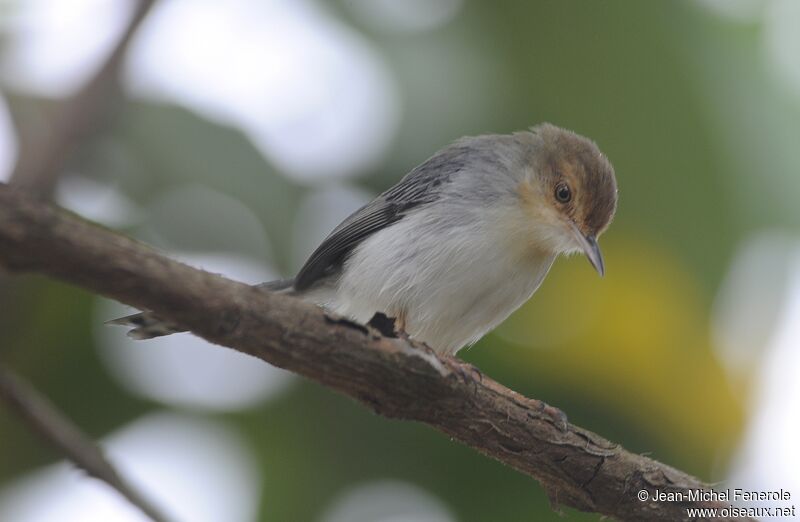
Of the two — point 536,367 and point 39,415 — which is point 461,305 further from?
point 39,415

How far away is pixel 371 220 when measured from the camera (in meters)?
5.61

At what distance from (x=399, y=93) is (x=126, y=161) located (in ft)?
6.27

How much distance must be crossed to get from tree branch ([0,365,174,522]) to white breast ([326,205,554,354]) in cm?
271

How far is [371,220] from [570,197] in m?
1.20

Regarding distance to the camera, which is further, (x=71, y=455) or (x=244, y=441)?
(x=244, y=441)

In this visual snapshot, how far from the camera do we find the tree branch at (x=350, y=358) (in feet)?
9.02

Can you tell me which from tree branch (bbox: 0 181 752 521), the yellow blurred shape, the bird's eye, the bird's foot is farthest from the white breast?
the bird's foot

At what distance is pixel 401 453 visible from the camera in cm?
602

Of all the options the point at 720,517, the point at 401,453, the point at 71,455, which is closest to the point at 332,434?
the point at 401,453

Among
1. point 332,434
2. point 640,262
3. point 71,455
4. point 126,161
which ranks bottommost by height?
point 71,455

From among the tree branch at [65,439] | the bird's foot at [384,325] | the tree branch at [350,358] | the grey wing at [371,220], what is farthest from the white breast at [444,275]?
the tree branch at [65,439]

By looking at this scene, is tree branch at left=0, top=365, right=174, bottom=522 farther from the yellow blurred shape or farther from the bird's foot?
the yellow blurred shape

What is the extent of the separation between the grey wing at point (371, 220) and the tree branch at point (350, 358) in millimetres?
1712

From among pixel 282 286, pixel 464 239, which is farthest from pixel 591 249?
pixel 282 286
